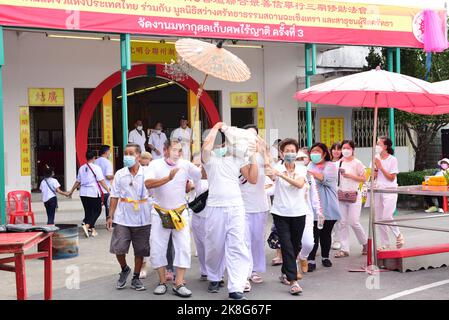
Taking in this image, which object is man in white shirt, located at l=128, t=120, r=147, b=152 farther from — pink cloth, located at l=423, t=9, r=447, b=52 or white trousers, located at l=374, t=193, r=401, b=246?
white trousers, located at l=374, t=193, r=401, b=246

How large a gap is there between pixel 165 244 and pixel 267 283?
46.3 inches

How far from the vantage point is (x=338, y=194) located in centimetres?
752

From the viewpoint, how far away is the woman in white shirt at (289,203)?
229 inches

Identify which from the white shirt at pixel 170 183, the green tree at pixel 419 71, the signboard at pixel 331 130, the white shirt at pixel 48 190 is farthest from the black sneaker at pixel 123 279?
the signboard at pixel 331 130

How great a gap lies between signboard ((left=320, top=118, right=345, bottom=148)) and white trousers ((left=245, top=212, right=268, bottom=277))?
9.42m

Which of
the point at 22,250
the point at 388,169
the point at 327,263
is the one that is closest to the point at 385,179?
the point at 388,169

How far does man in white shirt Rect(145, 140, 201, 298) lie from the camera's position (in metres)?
5.73

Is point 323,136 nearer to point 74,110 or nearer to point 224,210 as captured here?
point 74,110

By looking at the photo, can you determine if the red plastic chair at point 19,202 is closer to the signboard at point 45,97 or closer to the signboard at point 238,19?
the signboard at point 45,97

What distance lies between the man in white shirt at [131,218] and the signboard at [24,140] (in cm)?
674

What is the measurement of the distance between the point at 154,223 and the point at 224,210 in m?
0.76

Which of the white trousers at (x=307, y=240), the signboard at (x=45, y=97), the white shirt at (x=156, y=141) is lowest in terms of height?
the white trousers at (x=307, y=240)

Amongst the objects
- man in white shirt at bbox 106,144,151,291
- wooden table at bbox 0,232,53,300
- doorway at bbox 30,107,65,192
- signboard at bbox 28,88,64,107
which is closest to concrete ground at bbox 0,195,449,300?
man in white shirt at bbox 106,144,151,291
